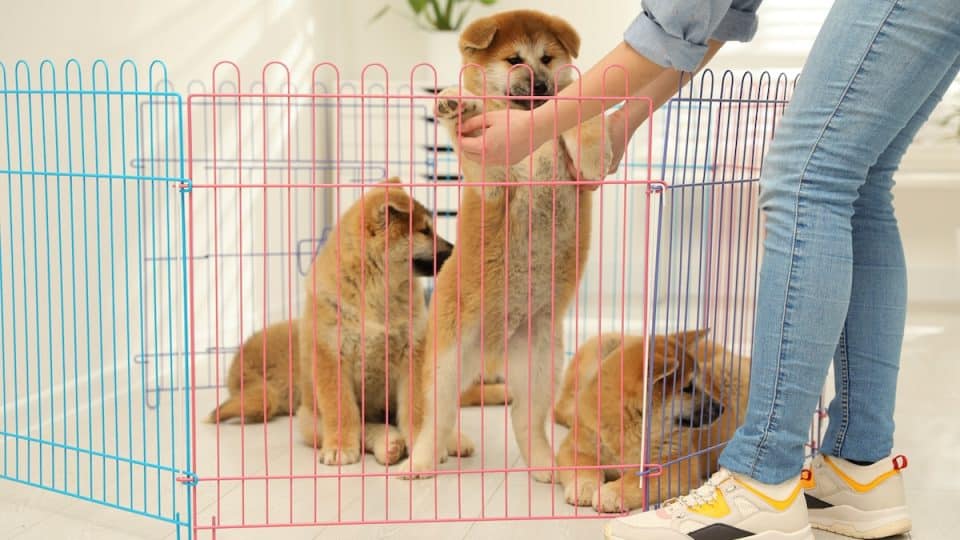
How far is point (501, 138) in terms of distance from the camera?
5.46ft

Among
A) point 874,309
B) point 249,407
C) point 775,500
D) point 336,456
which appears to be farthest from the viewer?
point 249,407

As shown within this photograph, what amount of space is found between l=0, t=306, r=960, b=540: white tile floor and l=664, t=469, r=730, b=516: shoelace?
0.84 feet

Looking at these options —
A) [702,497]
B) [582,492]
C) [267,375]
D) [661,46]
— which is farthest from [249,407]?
A: [661,46]

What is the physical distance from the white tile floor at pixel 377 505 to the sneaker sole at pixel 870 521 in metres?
0.04

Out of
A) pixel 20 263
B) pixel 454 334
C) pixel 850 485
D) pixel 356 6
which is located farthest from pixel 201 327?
pixel 850 485

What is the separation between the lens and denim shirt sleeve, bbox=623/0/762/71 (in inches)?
58.8

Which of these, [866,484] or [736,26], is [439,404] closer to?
[866,484]

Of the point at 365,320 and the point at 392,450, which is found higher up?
the point at 365,320

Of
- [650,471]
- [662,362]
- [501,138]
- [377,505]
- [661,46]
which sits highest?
[661,46]

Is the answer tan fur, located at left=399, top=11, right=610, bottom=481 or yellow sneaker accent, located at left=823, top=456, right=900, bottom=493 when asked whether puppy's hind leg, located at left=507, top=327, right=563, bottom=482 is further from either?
yellow sneaker accent, located at left=823, top=456, right=900, bottom=493

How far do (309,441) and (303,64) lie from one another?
2.00 meters

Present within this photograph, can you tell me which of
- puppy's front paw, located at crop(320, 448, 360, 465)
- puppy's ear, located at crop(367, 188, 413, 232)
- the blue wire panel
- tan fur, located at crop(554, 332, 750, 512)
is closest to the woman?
tan fur, located at crop(554, 332, 750, 512)

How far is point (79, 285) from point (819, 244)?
6.01 ft

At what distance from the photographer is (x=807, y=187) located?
1.38 m
